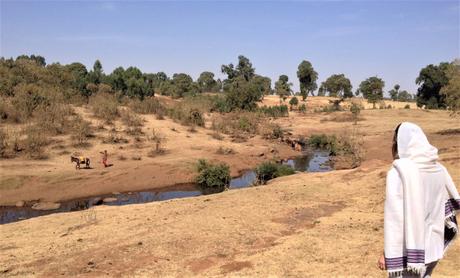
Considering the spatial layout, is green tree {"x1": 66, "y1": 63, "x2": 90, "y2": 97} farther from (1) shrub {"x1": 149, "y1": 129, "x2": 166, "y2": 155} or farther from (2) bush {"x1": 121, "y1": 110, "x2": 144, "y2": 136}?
(1) shrub {"x1": 149, "y1": 129, "x2": 166, "y2": 155}

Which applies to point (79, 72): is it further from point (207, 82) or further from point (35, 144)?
point (35, 144)

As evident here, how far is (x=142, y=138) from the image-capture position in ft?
86.1

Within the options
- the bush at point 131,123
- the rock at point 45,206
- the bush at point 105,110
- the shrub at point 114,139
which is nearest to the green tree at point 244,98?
the bush at point 131,123

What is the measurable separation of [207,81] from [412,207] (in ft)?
300

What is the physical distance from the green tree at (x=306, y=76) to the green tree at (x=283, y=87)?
13.3 ft

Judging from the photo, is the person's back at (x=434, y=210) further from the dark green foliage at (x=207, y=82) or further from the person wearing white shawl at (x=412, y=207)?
the dark green foliage at (x=207, y=82)

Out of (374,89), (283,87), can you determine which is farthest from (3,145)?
(283,87)

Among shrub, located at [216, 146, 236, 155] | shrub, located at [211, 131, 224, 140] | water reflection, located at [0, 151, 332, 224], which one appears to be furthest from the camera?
shrub, located at [211, 131, 224, 140]

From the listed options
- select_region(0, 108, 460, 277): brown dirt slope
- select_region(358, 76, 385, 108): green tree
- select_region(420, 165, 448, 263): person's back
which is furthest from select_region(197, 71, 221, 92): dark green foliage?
select_region(420, 165, 448, 263): person's back

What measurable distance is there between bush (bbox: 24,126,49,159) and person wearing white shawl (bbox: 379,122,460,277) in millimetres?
20441

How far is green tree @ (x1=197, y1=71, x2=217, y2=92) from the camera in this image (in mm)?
92875

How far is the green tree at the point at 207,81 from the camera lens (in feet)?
305

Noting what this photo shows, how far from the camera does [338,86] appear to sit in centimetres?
7769

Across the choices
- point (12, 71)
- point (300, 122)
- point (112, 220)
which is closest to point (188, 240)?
point (112, 220)
